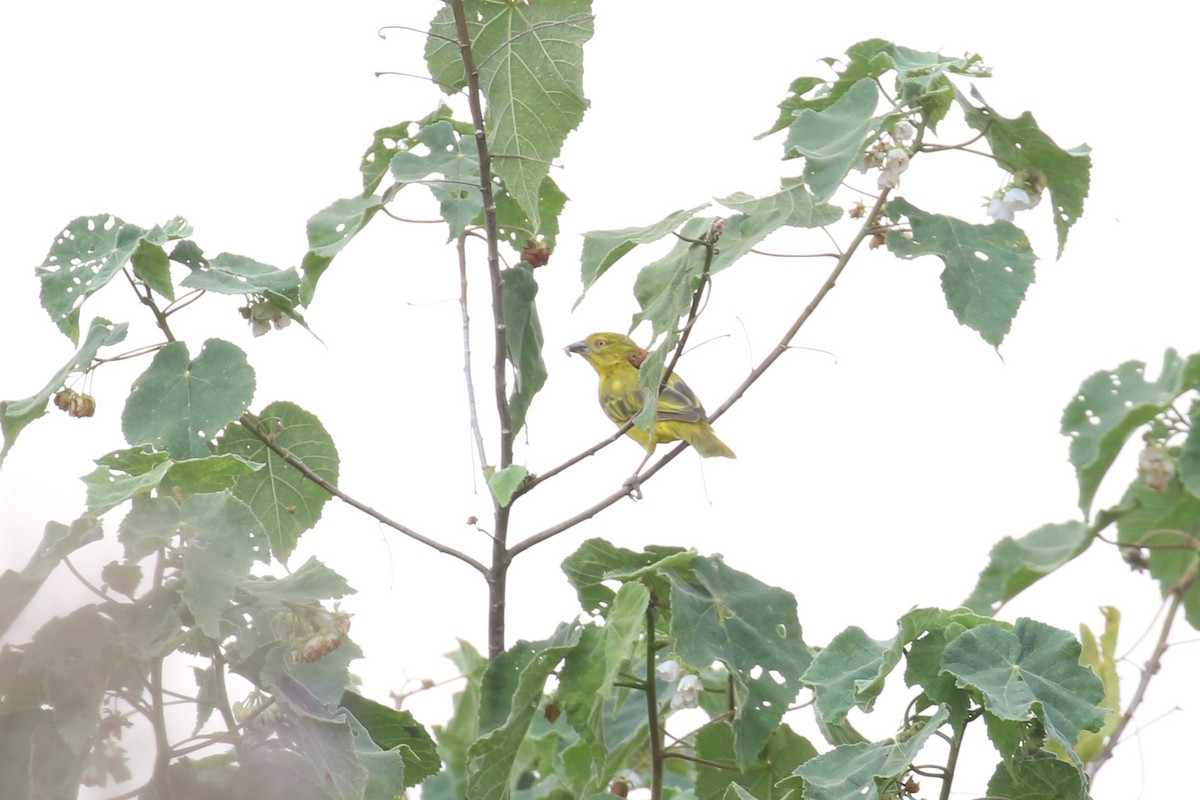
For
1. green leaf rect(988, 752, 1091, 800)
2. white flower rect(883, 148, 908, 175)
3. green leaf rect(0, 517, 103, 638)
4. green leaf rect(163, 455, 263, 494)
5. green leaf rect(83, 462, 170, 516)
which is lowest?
green leaf rect(0, 517, 103, 638)

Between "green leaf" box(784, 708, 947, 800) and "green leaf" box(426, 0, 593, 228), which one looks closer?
"green leaf" box(784, 708, 947, 800)

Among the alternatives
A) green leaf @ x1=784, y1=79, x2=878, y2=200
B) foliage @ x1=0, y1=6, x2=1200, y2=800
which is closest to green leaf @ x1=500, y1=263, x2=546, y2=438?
foliage @ x1=0, y1=6, x2=1200, y2=800

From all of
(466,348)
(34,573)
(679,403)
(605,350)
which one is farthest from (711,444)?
(34,573)

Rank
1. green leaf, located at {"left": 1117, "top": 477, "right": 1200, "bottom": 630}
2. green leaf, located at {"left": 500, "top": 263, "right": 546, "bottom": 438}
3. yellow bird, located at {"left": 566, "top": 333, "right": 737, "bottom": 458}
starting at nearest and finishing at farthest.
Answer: green leaf, located at {"left": 1117, "top": 477, "right": 1200, "bottom": 630} → green leaf, located at {"left": 500, "top": 263, "right": 546, "bottom": 438} → yellow bird, located at {"left": 566, "top": 333, "right": 737, "bottom": 458}

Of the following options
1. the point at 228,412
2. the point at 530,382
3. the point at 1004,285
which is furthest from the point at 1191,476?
the point at 228,412

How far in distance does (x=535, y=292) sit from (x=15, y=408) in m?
1.12

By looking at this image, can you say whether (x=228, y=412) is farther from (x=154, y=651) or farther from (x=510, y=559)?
(x=154, y=651)

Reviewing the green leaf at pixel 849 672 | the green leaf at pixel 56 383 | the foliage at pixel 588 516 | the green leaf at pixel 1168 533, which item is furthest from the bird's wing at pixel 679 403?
the green leaf at pixel 1168 533

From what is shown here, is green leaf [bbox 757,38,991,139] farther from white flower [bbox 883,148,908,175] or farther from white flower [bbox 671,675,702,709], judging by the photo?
white flower [bbox 671,675,702,709]

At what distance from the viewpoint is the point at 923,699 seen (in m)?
2.09

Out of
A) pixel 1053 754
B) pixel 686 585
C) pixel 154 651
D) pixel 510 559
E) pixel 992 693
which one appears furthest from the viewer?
pixel 510 559

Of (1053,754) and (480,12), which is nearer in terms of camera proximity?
(1053,754)

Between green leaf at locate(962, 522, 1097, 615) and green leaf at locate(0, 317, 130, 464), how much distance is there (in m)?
1.78

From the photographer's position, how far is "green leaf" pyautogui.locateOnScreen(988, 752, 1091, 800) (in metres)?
1.97
